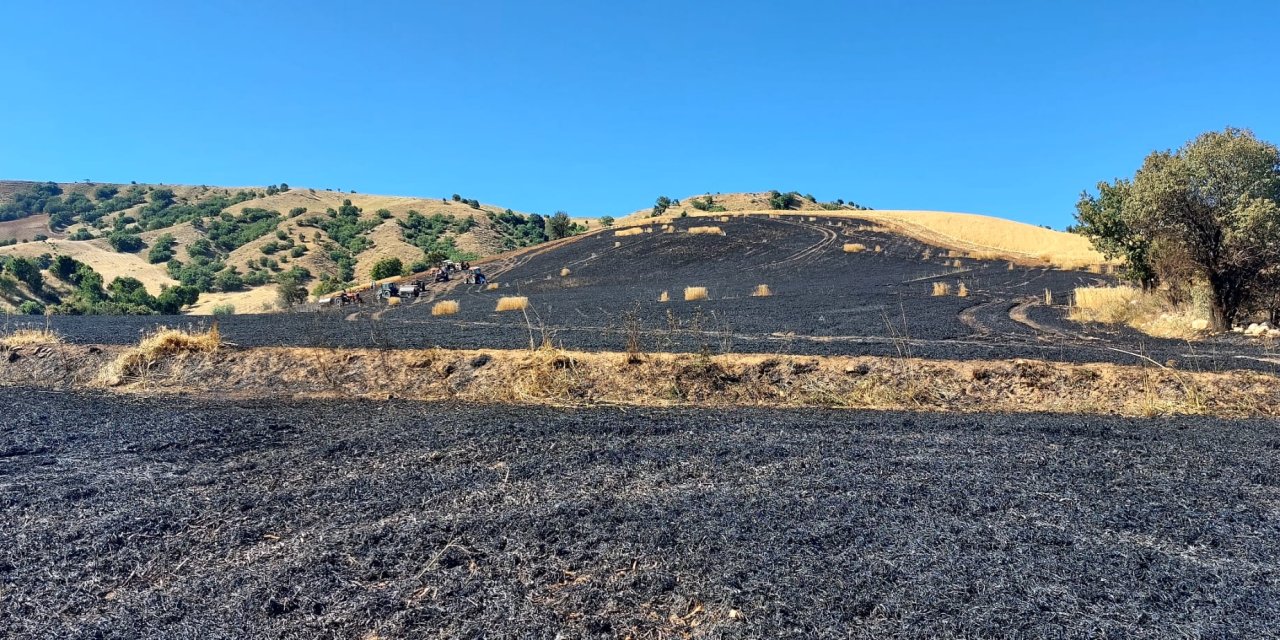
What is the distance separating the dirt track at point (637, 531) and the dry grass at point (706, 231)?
44995 millimetres

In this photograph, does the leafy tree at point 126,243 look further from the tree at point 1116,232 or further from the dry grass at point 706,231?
the tree at point 1116,232

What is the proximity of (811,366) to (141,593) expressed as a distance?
8473 mm

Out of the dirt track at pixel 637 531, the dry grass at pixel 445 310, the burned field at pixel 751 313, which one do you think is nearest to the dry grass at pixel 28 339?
the burned field at pixel 751 313

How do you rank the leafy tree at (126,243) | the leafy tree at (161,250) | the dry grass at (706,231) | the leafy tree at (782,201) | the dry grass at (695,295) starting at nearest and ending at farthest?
the dry grass at (695,295) < the dry grass at (706,231) < the leafy tree at (161,250) < the leafy tree at (126,243) < the leafy tree at (782,201)

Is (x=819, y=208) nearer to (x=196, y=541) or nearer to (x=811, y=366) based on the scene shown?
(x=811, y=366)

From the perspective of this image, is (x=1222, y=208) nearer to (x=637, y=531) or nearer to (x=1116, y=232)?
(x=1116, y=232)

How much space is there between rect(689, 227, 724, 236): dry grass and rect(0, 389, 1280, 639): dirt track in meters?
45.0

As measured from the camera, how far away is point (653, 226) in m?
58.2

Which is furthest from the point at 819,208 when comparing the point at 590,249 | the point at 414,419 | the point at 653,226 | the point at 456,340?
the point at 414,419

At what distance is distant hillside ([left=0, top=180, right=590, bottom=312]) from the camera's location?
171ft

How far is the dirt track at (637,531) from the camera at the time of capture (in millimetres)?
Answer: 3424

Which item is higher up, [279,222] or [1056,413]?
[279,222]

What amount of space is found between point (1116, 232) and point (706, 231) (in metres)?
35.8

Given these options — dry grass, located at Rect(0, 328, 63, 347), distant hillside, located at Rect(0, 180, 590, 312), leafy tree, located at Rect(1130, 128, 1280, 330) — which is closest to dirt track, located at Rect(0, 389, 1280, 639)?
dry grass, located at Rect(0, 328, 63, 347)
